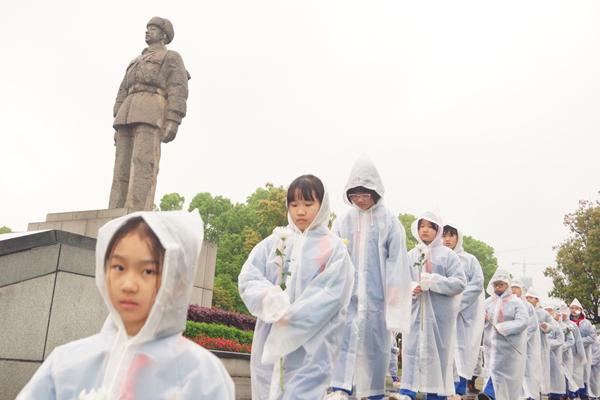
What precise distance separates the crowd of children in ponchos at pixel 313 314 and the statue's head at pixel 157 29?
243 inches

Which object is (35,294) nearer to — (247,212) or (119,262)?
(119,262)

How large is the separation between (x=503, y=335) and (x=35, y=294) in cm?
719

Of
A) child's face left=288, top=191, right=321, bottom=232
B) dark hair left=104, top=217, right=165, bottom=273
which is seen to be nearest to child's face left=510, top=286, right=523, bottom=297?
child's face left=288, top=191, right=321, bottom=232

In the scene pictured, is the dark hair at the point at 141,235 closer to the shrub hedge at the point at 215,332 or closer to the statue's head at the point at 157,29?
the shrub hedge at the point at 215,332

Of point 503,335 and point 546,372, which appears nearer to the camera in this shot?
point 503,335

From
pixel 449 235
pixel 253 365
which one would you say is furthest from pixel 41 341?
pixel 449 235

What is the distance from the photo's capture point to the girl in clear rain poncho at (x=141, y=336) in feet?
7.07

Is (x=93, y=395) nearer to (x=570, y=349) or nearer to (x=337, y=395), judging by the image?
(x=337, y=395)

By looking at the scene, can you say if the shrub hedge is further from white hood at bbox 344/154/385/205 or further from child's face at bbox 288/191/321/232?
child's face at bbox 288/191/321/232

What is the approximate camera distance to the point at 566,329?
16.2m

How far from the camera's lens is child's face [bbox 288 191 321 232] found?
4809 millimetres

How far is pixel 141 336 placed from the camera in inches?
85.9

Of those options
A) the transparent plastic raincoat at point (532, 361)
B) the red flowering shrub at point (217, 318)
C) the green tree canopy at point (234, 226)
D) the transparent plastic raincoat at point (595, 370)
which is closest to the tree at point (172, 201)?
the green tree canopy at point (234, 226)

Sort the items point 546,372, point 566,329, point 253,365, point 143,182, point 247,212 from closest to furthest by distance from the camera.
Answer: point 253,365, point 143,182, point 546,372, point 566,329, point 247,212
